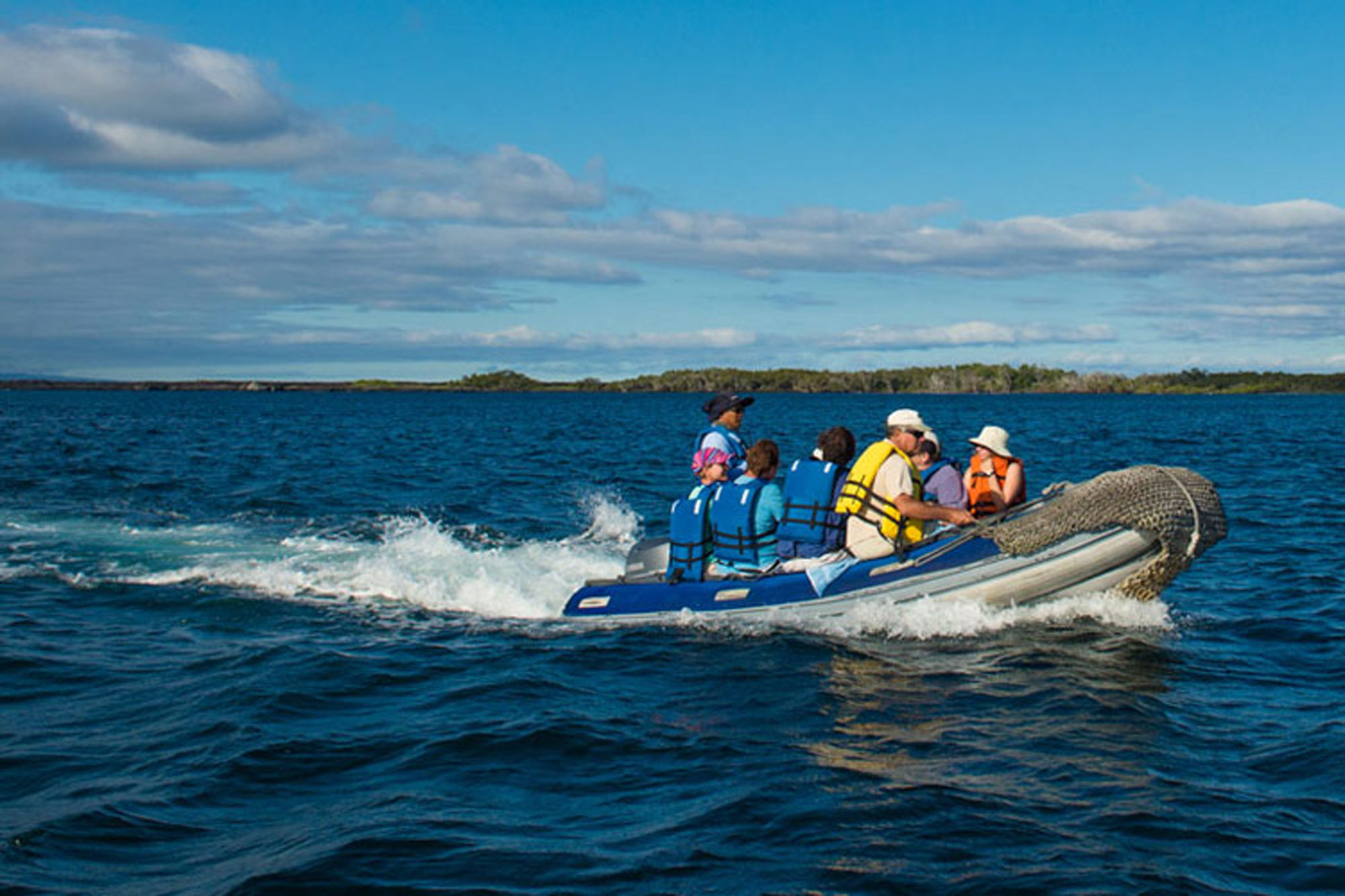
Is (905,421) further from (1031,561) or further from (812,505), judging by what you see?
(1031,561)

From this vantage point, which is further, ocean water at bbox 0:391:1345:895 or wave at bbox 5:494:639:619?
wave at bbox 5:494:639:619

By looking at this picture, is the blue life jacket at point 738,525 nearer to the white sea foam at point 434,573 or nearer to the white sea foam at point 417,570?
the white sea foam at point 434,573

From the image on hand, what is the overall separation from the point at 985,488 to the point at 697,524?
9.60 ft

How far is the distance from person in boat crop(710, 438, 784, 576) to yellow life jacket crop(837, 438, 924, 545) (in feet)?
2.19

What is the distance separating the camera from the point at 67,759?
281 inches

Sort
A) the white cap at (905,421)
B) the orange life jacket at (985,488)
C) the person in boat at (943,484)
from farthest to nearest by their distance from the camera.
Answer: the orange life jacket at (985,488) → the person in boat at (943,484) → the white cap at (905,421)

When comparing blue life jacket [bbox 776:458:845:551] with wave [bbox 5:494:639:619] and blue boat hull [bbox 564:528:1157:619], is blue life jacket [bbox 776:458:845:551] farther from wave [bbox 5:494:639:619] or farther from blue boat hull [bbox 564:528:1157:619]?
wave [bbox 5:494:639:619]

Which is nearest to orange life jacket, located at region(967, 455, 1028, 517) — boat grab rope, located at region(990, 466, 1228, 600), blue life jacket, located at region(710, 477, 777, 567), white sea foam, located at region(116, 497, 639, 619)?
boat grab rope, located at region(990, 466, 1228, 600)

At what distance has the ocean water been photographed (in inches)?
222

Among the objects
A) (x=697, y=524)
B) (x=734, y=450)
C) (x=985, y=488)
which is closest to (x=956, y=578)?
(x=985, y=488)

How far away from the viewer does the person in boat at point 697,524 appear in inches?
418

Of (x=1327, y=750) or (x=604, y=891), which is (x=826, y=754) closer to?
(x=604, y=891)

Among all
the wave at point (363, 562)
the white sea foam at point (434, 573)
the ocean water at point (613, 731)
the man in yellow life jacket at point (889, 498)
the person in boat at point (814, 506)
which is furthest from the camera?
the wave at point (363, 562)

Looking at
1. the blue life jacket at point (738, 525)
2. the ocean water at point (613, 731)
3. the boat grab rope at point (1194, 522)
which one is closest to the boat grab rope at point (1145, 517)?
the boat grab rope at point (1194, 522)
